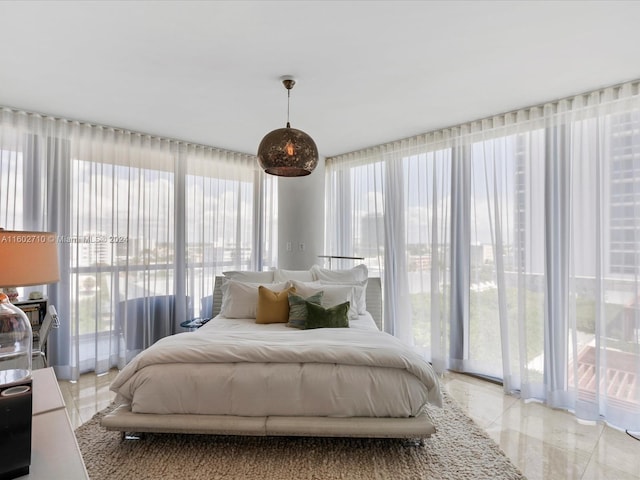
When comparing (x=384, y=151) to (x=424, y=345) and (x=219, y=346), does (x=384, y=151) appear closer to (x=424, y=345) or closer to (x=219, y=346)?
(x=424, y=345)

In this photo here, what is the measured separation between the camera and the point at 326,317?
10.2 feet

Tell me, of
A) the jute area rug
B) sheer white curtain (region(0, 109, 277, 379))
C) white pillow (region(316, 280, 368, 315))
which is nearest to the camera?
the jute area rug

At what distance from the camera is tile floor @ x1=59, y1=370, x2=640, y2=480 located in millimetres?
2092

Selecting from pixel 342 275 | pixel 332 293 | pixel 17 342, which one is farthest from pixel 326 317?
pixel 17 342

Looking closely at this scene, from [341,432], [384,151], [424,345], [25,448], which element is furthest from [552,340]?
[25,448]

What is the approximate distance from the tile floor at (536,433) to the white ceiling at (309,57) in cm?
256

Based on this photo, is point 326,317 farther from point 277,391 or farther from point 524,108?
point 524,108

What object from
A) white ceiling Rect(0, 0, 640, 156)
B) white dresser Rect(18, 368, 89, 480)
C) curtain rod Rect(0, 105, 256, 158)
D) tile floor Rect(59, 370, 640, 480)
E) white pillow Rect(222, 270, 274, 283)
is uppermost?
curtain rod Rect(0, 105, 256, 158)

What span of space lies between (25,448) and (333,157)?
4.44 meters

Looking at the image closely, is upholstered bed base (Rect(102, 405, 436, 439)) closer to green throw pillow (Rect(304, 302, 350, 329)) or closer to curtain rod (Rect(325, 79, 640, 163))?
green throw pillow (Rect(304, 302, 350, 329))

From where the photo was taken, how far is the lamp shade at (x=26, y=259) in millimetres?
1340

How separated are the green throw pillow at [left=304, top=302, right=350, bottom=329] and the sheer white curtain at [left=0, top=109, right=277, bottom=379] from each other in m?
1.86

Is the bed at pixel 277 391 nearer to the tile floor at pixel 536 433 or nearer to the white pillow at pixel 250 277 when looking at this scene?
the tile floor at pixel 536 433

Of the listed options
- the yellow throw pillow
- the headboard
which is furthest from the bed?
the headboard
